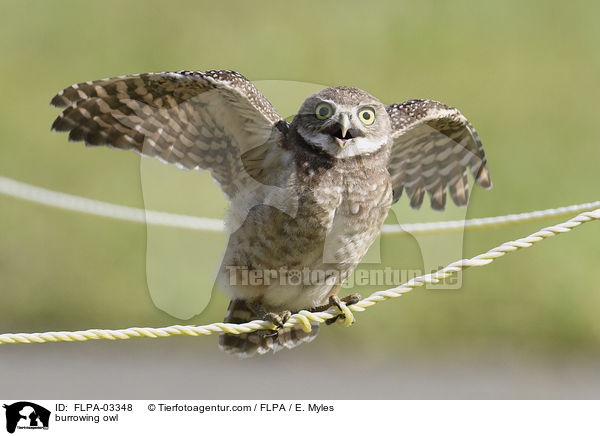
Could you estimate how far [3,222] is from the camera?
6.16 m

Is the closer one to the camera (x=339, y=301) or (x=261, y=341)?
(x=339, y=301)

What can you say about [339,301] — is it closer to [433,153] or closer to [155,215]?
[155,215]

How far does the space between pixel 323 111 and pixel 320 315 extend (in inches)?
32.4

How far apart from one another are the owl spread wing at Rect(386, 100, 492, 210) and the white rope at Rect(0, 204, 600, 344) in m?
0.90

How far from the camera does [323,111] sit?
2803 mm

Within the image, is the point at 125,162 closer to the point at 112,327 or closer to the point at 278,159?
the point at 112,327

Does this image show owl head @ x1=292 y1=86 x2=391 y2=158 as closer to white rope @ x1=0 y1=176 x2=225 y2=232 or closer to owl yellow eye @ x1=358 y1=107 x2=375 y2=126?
owl yellow eye @ x1=358 y1=107 x2=375 y2=126

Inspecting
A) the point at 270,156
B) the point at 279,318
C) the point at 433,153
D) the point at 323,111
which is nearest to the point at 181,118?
the point at 270,156

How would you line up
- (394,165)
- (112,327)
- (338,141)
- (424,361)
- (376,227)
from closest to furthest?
(338,141)
(376,227)
(394,165)
(112,327)
(424,361)

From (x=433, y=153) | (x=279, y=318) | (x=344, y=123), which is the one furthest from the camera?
(x=433, y=153)

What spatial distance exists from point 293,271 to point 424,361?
389cm
